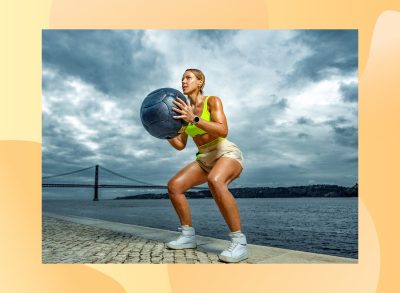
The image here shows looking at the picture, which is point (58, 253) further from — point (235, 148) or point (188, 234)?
point (235, 148)

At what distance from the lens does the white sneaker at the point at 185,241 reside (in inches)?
188

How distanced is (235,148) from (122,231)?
114 inches

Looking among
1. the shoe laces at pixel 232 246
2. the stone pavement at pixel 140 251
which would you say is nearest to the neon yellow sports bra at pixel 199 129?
the shoe laces at pixel 232 246

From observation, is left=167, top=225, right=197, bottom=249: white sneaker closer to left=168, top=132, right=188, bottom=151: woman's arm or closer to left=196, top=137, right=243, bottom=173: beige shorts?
left=196, top=137, right=243, bottom=173: beige shorts

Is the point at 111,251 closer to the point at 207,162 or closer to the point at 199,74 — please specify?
the point at 207,162

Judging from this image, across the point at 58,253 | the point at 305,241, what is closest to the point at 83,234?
the point at 58,253

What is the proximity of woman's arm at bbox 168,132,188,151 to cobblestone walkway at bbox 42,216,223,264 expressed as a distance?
1.29 m

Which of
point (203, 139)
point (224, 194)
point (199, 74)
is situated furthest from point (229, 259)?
point (199, 74)

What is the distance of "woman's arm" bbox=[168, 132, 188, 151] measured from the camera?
191 inches

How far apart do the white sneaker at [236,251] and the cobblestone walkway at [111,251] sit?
0.46ft

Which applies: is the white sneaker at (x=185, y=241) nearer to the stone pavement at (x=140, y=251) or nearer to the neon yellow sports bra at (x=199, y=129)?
the stone pavement at (x=140, y=251)

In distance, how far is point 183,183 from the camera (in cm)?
478

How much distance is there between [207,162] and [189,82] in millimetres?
996

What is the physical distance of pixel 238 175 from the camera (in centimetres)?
455
